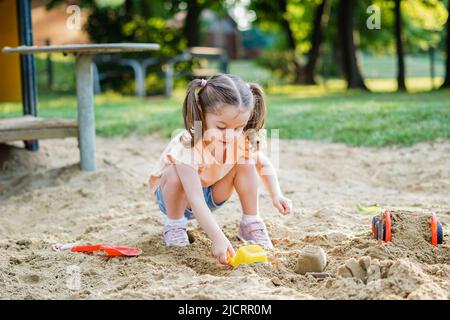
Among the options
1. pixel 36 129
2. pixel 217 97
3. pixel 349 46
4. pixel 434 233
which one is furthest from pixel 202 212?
pixel 349 46

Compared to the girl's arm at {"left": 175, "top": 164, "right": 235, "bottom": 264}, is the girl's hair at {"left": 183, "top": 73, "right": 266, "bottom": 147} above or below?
above

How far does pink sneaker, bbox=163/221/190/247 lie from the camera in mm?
3051

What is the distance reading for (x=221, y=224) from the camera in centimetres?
355

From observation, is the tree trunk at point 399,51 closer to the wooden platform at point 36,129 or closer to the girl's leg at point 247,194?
the wooden platform at point 36,129

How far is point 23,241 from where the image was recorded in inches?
128

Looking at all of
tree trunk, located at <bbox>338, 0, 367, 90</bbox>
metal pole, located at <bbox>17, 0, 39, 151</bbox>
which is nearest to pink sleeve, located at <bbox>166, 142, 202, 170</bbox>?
metal pole, located at <bbox>17, 0, 39, 151</bbox>

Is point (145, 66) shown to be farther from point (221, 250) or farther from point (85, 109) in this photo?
point (221, 250)

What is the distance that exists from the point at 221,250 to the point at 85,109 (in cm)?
258

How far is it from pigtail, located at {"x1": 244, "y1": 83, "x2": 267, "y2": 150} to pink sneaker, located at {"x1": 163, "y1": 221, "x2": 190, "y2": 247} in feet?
1.64

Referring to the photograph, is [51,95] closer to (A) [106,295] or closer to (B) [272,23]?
(B) [272,23]

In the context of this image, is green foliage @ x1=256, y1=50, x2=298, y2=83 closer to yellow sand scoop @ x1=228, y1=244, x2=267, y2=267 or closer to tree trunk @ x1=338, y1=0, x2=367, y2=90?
tree trunk @ x1=338, y1=0, x2=367, y2=90

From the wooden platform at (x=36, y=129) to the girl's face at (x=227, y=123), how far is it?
2401 mm

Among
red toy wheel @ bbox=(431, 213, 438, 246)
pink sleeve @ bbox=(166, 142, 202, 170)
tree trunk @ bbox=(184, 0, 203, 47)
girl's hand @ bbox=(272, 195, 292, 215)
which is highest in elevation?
tree trunk @ bbox=(184, 0, 203, 47)
